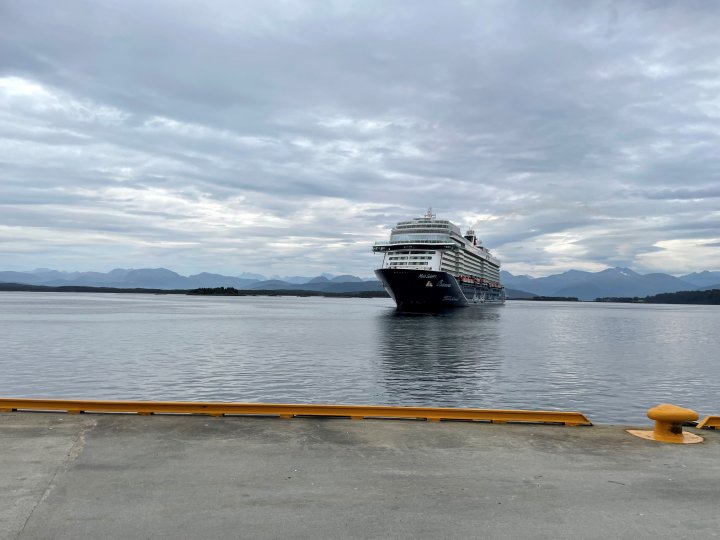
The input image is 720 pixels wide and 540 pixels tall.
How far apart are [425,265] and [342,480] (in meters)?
93.8

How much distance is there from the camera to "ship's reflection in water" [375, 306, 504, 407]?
22797 millimetres

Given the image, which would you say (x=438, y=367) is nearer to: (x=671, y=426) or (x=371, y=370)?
(x=371, y=370)

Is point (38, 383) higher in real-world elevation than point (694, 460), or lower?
lower

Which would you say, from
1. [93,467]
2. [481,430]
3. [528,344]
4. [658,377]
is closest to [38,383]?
[93,467]

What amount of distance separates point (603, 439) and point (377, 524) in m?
5.55

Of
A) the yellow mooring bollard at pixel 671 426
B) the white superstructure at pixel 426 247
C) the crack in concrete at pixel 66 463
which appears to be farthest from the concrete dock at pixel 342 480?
the white superstructure at pixel 426 247

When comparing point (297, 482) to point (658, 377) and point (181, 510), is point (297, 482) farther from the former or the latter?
point (658, 377)

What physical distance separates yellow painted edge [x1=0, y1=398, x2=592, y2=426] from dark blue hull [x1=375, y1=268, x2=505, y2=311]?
269 feet

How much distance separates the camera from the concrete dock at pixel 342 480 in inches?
226

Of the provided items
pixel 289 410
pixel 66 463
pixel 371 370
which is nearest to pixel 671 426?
pixel 289 410

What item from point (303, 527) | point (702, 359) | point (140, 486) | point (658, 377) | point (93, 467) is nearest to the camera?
point (303, 527)

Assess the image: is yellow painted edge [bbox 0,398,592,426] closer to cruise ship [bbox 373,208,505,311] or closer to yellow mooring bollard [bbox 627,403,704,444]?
yellow mooring bollard [bbox 627,403,704,444]

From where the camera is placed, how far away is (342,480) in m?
7.11

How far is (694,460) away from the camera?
8.27 meters
